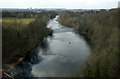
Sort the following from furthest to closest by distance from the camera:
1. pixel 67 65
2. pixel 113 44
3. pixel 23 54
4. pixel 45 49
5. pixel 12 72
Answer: pixel 45 49 → pixel 23 54 → pixel 67 65 → pixel 12 72 → pixel 113 44

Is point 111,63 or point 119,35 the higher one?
point 119,35

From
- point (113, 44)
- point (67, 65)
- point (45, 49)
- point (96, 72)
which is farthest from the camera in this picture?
point (45, 49)

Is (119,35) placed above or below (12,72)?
above

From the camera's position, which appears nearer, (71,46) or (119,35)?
(119,35)

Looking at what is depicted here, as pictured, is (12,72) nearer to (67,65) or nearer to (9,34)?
(9,34)

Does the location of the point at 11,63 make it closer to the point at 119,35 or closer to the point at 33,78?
the point at 33,78

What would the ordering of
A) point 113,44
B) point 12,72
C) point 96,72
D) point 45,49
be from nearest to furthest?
point 96,72 < point 113,44 < point 12,72 < point 45,49

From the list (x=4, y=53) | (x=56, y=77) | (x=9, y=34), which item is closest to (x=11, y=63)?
(x=4, y=53)

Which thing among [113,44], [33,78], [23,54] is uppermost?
[113,44]

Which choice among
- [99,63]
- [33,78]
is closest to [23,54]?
[33,78]
